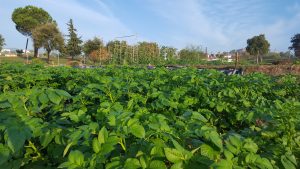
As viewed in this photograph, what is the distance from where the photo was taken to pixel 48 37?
136 ft

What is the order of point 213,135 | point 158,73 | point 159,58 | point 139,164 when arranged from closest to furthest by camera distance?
point 139,164
point 213,135
point 158,73
point 159,58

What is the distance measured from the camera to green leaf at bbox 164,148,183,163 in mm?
1176

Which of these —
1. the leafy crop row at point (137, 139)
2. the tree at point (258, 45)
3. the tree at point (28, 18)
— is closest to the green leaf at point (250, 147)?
the leafy crop row at point (137, 139)

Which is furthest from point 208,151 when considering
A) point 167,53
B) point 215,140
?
point 167,53

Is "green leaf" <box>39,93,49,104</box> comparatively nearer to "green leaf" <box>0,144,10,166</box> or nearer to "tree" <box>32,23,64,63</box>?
"green leaf" <box>0,144,10,166</box>

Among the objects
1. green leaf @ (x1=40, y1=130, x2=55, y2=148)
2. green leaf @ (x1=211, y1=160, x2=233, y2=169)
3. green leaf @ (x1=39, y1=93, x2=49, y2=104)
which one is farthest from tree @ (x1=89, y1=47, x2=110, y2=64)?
green leaf @ (x1=211, y1=160, x2=233, y2=169)

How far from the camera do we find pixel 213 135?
4.25 ft

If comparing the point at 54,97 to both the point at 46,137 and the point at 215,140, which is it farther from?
the point at 215,140

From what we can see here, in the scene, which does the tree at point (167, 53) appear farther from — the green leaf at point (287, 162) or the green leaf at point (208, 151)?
the green leaf at point (208, 151)

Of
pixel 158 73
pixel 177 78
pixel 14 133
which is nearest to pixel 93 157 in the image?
pixel 14 133

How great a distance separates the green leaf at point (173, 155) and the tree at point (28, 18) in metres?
50.6

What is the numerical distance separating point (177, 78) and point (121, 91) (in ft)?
4.49

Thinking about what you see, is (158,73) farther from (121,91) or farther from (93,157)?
(93,157)

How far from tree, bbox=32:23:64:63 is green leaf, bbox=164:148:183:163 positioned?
137ft
